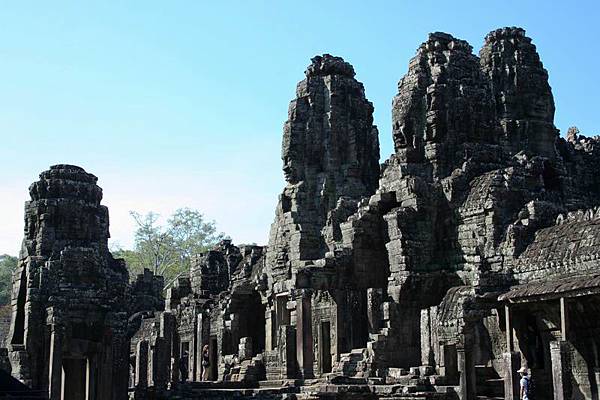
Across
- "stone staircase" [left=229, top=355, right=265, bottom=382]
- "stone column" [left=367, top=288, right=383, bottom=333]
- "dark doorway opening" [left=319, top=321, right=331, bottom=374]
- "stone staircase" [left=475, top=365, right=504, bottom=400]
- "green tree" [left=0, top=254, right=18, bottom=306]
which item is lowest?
"stone staircase" [left=475, top=365, right=504, bottom=400]

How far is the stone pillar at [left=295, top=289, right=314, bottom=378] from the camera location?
3120cm

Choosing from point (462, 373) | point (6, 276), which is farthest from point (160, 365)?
point (6, 276)

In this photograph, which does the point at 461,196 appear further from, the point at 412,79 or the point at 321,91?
the point at 321,91

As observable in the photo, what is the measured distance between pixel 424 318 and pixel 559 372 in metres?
6.10

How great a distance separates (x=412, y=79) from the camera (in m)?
33.3

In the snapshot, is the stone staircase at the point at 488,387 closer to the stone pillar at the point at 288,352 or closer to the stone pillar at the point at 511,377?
the stone pillar at the point at 511,377

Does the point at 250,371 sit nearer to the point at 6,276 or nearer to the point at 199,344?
the point at 199,344

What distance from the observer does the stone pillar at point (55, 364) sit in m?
27.2

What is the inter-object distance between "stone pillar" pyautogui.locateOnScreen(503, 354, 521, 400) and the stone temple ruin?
5 cm

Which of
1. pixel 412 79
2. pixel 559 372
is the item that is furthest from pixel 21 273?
pixel 559 372

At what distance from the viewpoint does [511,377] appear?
73.0 ft

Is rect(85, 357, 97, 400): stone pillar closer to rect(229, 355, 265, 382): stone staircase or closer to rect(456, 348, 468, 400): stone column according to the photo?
rect(229, 355, 265, 382): stone staircase

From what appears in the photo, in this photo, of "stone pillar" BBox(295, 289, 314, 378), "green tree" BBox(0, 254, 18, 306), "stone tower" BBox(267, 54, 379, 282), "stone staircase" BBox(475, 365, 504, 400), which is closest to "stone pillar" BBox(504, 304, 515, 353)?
"stone staircase" BBox(475, 365, 504, 400)

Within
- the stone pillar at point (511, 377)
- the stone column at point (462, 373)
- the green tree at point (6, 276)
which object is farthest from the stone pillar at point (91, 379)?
the green tree at point (6, 276)
